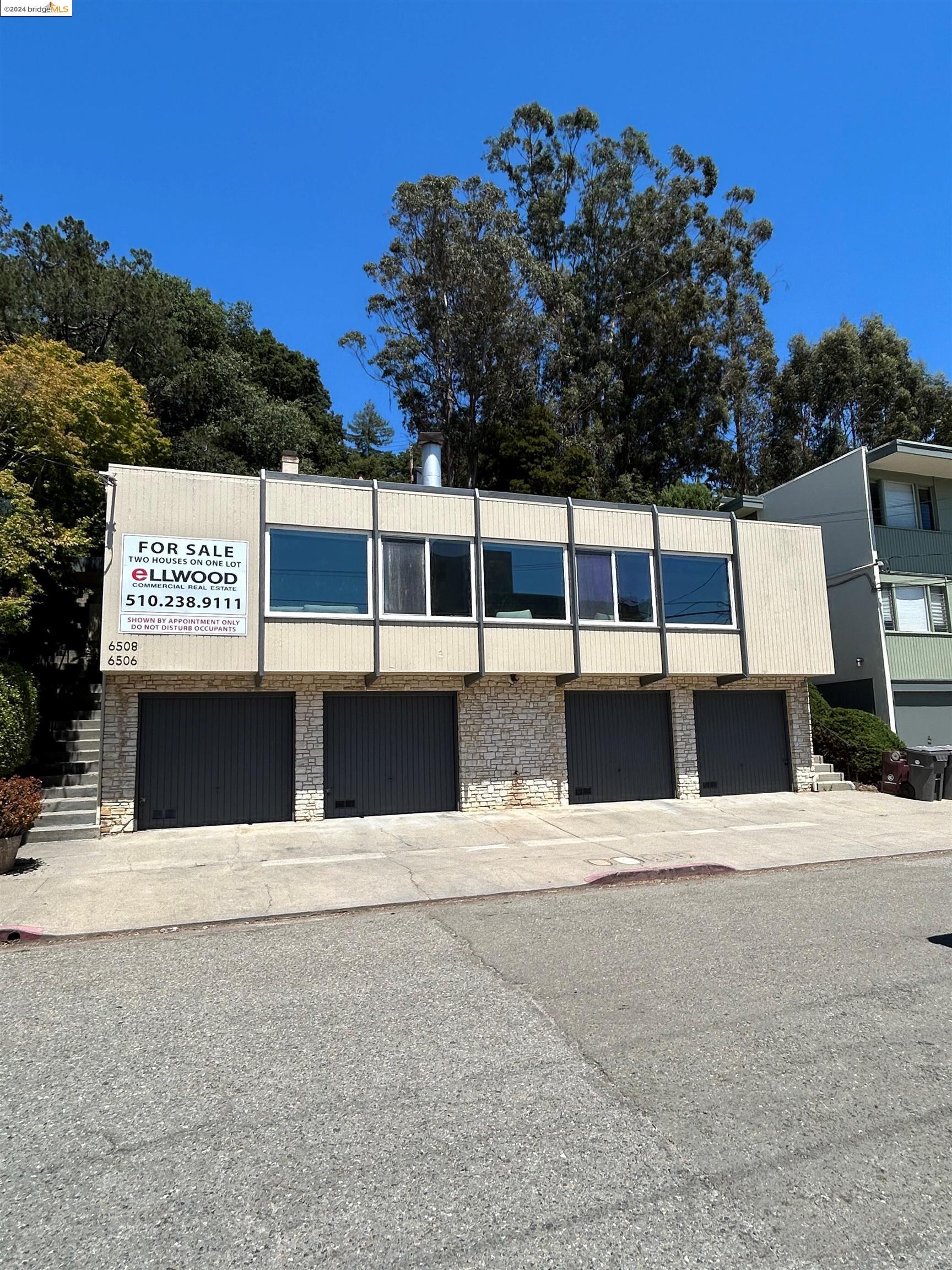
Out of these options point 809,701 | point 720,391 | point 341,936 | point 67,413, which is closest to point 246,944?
point 341,936

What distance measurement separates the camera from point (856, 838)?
12.1 metres

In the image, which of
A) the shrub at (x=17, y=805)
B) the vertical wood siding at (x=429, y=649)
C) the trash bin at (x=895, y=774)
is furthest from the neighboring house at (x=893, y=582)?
the shrub at (x=17, y=805)

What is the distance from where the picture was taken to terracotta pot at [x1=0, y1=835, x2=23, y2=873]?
9266mm

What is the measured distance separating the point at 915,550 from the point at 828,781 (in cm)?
748

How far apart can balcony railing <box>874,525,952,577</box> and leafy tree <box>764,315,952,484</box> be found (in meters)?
15.5

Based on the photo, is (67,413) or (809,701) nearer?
(67,413)

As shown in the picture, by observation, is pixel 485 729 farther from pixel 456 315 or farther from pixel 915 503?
pixel 456 315

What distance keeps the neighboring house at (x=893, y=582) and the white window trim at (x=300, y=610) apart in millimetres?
13304

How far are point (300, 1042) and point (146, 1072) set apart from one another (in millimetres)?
782

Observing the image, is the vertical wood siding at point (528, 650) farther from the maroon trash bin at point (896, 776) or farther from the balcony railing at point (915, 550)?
the balcony railing at point (915, 550)

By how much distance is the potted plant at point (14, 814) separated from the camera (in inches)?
366

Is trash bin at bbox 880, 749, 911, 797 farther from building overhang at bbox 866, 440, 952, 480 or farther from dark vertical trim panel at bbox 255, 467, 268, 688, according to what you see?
dark vertical trim panel at bbox 255, 467, 268, 688

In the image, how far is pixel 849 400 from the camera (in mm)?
35688

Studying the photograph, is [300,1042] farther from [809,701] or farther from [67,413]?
[809,701]
